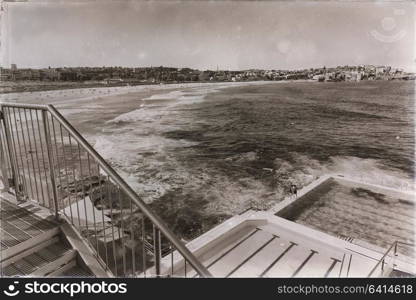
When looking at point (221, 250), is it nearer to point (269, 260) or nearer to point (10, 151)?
point (269, 260)

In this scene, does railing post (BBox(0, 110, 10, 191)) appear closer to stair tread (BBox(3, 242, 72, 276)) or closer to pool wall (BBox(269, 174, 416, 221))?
stair tread (BBox(3, 242, 72, 276))

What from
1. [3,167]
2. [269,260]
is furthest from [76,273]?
[269,260]

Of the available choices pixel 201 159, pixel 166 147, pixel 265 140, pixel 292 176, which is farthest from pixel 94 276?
pixel 265 140

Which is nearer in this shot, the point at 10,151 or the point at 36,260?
the point at 36,260

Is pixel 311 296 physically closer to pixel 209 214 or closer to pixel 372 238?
pixel 372 238

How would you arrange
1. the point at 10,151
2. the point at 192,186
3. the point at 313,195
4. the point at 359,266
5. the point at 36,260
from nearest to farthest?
the point at 36,260 < the point at 10,151 < the point at 359,266 < the point at 313,195 < the point at 192,186

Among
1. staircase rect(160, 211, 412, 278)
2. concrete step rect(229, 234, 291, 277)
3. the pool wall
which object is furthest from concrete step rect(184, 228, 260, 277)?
the pool wall

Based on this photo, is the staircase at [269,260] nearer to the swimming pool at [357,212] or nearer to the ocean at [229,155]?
the swimming pool at [357,212]

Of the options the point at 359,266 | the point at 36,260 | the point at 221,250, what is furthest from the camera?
the point at 221,250
